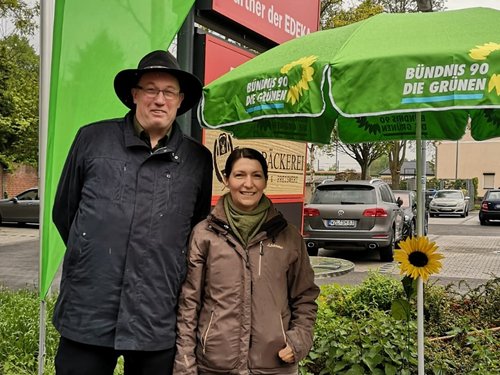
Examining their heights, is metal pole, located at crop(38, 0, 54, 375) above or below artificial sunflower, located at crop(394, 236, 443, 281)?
above

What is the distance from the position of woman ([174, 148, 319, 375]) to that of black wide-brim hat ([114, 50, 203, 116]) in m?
0.44

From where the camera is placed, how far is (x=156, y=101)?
7.97ft

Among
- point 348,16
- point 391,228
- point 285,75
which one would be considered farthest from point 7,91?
point 285,75

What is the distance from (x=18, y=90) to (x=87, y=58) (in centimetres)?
1922

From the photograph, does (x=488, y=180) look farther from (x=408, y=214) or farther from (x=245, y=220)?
(x=245, y=220)

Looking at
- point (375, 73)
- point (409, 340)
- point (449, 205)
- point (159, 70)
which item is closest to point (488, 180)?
point (449, 205)

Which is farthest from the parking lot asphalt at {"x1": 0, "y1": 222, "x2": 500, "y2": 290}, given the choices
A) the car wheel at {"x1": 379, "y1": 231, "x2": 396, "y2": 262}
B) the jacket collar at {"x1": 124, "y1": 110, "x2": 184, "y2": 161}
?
the jacket collar at {"x1": 124, "y1": 110, "x2": 184, "y2": 161}

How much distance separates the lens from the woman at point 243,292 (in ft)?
7.72

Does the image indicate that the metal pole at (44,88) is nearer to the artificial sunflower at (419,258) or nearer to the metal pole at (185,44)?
the metal pole at (185,44)

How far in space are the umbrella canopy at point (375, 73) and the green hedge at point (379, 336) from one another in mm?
1942

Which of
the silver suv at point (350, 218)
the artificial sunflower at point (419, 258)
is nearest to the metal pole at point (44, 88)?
the artificial sunflower at point (419, 258)

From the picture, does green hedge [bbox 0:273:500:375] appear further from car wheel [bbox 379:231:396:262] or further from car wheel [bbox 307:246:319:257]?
car wheel [bbox 307:246:319:257]

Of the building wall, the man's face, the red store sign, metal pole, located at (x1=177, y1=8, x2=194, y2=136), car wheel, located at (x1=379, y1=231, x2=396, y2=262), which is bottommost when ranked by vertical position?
car wheel, located at (x1=379, y1=231, x2=396, y2=262)

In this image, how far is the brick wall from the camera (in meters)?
26.7
